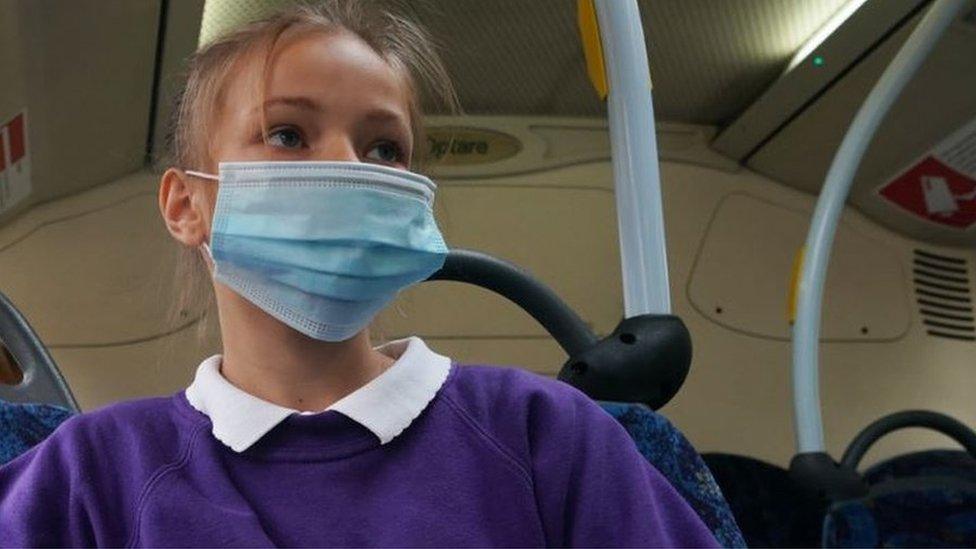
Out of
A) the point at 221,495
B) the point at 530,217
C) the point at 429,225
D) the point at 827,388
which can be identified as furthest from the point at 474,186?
the point at 221,495

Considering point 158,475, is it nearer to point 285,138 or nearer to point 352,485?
point 352,485

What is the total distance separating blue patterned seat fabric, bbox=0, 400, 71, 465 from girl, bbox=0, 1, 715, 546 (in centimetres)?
12

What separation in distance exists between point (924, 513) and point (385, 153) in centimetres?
193

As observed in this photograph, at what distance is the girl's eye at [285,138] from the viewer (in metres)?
0.96

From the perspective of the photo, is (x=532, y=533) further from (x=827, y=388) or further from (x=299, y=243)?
(x=827, y=388)

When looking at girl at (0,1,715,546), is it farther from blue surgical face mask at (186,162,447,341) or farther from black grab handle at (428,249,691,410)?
black grab handle at (428,249,691,410)

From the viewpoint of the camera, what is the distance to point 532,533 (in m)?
0.87

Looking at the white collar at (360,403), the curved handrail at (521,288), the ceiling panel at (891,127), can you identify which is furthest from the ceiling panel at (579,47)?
the white collar at (360,403)

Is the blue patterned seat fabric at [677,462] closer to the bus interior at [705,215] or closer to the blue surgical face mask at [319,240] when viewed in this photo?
the blue surgical face mask at [319,240]

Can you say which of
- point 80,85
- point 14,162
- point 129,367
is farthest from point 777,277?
point 14,162

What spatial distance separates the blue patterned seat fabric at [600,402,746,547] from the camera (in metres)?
0.99

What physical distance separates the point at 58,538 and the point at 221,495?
13 centimetres

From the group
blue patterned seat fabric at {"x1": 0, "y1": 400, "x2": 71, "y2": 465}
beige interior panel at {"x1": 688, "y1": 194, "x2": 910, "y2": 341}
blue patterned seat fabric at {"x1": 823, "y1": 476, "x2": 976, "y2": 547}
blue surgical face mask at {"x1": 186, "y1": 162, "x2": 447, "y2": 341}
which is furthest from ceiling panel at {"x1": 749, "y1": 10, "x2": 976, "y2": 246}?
blue patterned seat fabric at {"x1": 0, "y1": 400, "x2": 71, "y2": 465}

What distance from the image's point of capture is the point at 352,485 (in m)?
0.86
